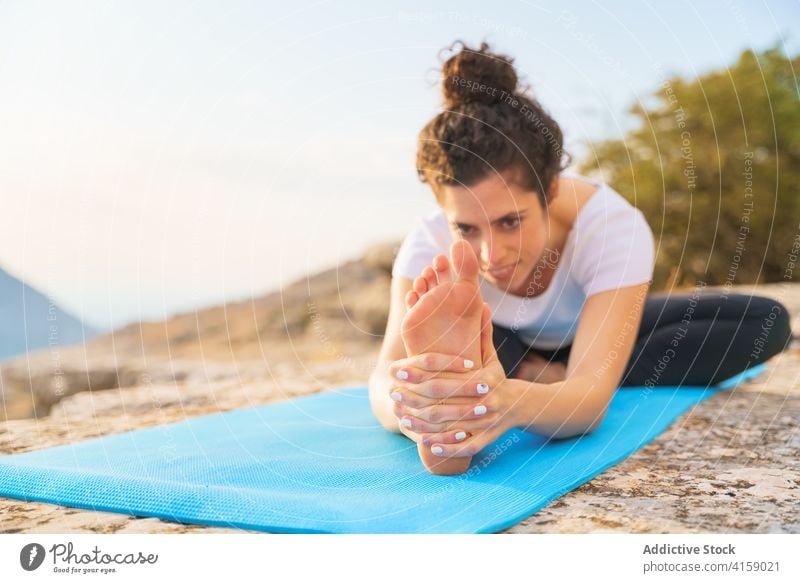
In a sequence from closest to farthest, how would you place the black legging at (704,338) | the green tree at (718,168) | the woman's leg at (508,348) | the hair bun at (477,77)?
the hair bun at (477,77), the woman's leg at (508,348), the black legging at (704,338), the green tree at (718,168)

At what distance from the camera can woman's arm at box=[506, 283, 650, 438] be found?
1.23m

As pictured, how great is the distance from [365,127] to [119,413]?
0.91 m

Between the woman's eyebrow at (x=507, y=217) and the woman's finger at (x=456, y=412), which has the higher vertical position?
the woman's eyebrow at (x=507, y=217)

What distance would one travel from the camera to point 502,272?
1427mm

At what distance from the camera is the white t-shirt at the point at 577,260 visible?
4.61ft

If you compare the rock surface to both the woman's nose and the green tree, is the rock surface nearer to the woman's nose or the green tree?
the woman's nose

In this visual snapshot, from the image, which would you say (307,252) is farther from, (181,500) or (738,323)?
(738,323)

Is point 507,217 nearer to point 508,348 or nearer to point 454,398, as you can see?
point 454,398

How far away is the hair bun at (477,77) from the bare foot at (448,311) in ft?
1.37

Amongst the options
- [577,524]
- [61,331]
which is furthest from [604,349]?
[61,331]

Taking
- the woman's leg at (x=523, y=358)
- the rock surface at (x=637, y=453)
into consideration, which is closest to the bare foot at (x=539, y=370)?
the woman's leg at (x=523, y=358)

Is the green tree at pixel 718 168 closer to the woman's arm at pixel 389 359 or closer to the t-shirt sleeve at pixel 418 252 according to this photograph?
the t-shirt sleeve at pixel 418 252

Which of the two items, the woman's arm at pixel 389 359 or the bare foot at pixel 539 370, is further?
the bare foot at pixel 539 370

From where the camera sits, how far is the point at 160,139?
4.99 ft
